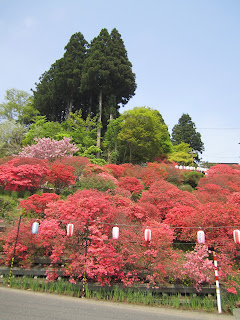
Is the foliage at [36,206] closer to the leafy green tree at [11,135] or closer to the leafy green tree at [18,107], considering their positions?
the leafy green tree at [11,135]

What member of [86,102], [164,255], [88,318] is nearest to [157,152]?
[86,102]

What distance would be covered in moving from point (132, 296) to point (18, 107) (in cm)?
Result: 2880

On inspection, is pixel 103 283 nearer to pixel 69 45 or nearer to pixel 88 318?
pixel 88 318

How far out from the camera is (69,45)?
27.3m

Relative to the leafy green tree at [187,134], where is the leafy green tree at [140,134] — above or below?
below

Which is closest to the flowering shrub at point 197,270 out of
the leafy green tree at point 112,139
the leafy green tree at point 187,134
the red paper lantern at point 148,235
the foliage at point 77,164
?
the red paper lantern at point 148,235

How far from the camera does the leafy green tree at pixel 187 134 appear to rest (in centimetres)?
4034

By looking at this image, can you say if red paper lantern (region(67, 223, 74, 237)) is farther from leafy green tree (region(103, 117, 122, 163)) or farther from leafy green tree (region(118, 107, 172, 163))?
leafy green tree (region(103, 117, 122, 163))

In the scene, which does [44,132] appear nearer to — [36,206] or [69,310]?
[36,206]

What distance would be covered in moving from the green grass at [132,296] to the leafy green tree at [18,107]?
992 inches

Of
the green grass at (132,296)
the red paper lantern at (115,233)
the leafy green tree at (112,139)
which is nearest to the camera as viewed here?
the green grass at (132,296)

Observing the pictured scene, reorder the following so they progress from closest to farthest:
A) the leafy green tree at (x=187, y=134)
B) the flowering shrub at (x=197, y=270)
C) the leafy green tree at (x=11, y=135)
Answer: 1. the flowering shrub at (x=197, y=270)
2. the leafy green tree at (x=11, y=135)
3. the leafy green tree at (x=187, y=134)

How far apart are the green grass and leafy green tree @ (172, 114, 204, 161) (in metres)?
35.9

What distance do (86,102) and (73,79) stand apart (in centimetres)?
425
